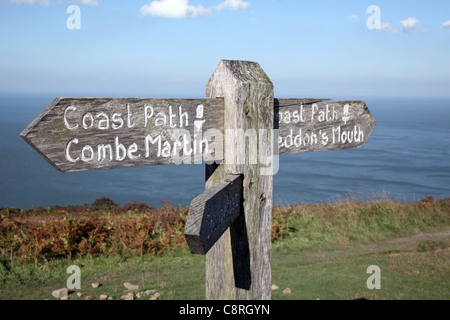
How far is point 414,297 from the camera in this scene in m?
4.79

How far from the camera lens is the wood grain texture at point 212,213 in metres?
1.72

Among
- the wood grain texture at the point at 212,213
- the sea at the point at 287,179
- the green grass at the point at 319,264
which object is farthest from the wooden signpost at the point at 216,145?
the sea at the point at 287,179

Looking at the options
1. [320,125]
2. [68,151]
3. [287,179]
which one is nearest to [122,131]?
[68,151]

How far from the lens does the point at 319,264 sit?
20.2 ft

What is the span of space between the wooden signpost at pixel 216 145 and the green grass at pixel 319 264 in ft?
8.06

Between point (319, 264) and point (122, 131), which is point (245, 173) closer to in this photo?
point (122, 131)

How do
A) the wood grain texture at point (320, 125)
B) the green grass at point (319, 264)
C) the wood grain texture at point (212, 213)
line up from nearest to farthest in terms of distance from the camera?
the wood grain texture at point (212, 213) < the wood grain texture at point (320, 125) < the green grass at point (319, 264)

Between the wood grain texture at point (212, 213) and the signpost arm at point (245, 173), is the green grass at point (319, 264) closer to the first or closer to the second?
the signpost arm at point (245, 173)

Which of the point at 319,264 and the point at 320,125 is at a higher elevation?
the point at 320,125

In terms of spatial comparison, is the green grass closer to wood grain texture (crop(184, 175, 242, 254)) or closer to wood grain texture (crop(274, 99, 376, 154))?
wood grain texture (crop(274, 99, 376, 154))

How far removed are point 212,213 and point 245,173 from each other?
501mm

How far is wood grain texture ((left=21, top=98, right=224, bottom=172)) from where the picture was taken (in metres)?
1.76

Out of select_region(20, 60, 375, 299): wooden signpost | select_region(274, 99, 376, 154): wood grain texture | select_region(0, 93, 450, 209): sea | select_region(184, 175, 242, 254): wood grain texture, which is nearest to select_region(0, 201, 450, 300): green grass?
select_region(274, 99, 376, 154): wood grain texture
